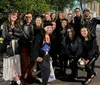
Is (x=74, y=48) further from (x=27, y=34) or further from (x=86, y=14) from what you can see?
(x=27, y=34)

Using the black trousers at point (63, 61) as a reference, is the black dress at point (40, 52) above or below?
above

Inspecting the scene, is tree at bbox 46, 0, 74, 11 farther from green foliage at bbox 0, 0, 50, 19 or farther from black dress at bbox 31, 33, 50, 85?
black dress at bbox 31, 33, 50, 85

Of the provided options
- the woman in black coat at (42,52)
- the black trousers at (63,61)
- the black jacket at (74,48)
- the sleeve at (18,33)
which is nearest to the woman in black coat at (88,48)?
the black jacket at (74,48)

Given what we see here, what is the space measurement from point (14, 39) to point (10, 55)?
366 mm

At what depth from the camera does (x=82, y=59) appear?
7.35 meters

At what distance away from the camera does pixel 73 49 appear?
7.59m

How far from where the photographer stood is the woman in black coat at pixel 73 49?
7363 millimetres

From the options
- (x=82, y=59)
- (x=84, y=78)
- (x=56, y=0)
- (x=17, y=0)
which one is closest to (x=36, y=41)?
(x=82, y=59)

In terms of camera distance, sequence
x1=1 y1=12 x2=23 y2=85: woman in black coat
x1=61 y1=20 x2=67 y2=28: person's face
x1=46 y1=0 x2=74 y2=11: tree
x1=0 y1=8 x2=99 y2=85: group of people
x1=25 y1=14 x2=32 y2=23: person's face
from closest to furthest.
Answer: x1=0 y1=8 x2=99 y2=85: group of people < x1=1 y1=12 x2=23 y2=85: woman in black coat < x1=25 y1=14 x2=32 y2=23: person's face < x1=61 y1=20 x2=67 y2=28: person's face < x1=46 y1=0 x2=74 y2=11: tree

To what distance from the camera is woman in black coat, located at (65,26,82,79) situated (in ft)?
24.2

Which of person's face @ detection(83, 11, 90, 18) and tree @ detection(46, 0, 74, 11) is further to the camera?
tree @ detection(46, 0, 74, 11)

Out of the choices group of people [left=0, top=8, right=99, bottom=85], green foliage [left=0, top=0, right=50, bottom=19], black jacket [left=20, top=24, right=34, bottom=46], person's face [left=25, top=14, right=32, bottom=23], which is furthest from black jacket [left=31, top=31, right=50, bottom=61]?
green foliage [left=0, top=0, right=50, bottom=19]

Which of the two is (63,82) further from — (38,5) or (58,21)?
(38,5)

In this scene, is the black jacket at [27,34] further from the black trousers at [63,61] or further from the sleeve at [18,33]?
the black trousers at [63,61]
